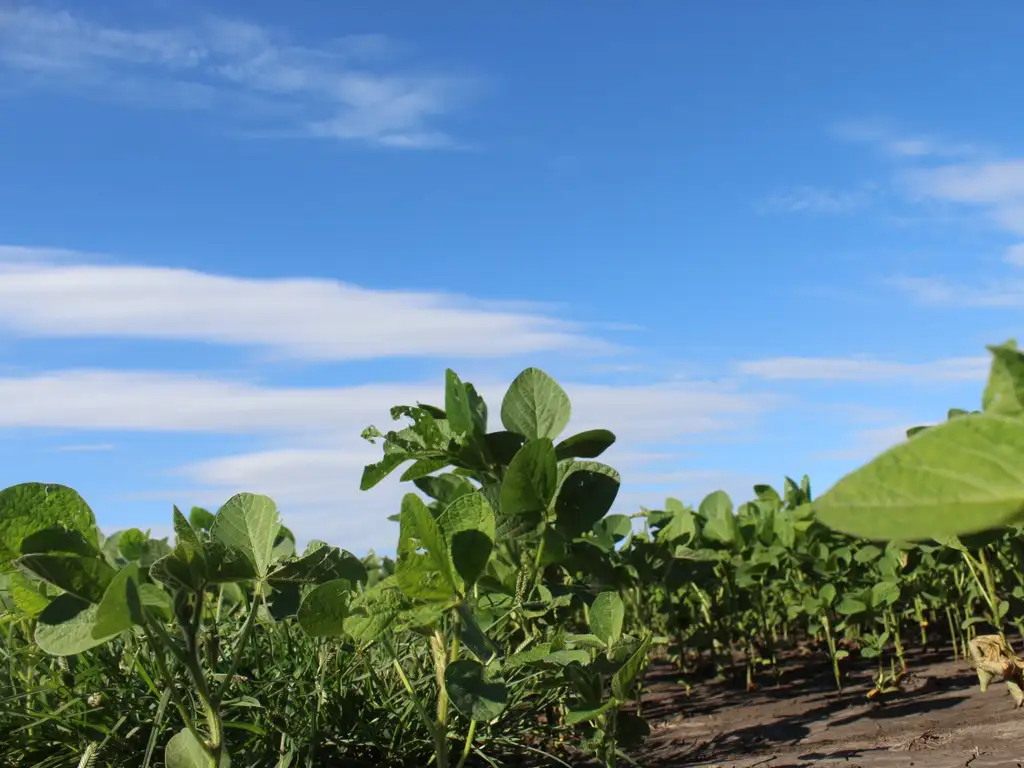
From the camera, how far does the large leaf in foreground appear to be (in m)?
0.59

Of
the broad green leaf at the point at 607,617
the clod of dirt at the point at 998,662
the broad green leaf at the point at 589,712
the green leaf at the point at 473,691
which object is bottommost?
the clod of dirt at the point at 998,662

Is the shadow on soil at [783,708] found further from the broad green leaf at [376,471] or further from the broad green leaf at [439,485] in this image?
the broad green leaf at [376,471]

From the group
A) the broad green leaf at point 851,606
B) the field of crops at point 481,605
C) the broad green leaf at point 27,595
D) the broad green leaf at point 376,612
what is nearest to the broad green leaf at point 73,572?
the field of crops at point 481,605

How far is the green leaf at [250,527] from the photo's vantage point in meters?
1.58

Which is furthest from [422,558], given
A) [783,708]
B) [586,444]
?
[783,708]

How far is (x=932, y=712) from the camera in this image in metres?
3.15

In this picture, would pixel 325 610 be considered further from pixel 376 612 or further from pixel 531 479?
pixel 531 479

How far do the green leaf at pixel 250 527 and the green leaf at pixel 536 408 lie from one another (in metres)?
0.44

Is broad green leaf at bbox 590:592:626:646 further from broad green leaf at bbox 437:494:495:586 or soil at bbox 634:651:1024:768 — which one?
soil at bbox 634:651:1024:768

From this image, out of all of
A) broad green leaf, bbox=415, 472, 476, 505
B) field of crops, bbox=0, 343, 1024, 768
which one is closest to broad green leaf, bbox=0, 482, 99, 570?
field of crops, bbox=0, 343, 1024, 768

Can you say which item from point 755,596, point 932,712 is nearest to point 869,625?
point 755,596

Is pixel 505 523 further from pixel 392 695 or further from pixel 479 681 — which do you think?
pixel 392 695

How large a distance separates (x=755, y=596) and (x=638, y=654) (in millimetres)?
2608

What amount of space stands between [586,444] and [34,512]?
91cm
